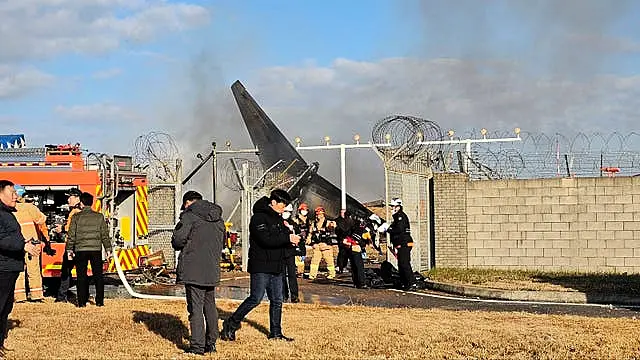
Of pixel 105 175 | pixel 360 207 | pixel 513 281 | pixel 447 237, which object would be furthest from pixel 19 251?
pixel 360 207

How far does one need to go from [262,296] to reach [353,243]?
8.48 m

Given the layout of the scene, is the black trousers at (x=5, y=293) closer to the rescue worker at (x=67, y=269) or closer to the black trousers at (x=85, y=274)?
the black trousers at (x=85, y=274)

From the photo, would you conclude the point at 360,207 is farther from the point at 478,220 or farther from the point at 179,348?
the point at 179,348

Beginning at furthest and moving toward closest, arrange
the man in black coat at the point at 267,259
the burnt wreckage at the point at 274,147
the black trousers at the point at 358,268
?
the burnt wreckage at the point at 274,147
the black trousers at the point at 358,268
the man in black coat at the point at 267,259

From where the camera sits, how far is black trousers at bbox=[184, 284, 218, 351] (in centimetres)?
Result: 982

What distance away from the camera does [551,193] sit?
70.3 feet

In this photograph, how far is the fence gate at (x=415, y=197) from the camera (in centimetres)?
2088

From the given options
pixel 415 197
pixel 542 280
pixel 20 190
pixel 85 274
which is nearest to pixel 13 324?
pixel 85 274

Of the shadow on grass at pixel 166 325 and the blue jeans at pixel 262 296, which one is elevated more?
the blue jeans at pixel 262 296

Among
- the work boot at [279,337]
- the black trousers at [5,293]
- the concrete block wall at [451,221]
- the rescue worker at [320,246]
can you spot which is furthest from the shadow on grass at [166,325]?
the concrete block wall at [451,221]

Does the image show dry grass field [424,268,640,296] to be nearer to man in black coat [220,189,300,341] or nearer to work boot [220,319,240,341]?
man in black coat [220,189,300,341]

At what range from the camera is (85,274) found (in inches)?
568

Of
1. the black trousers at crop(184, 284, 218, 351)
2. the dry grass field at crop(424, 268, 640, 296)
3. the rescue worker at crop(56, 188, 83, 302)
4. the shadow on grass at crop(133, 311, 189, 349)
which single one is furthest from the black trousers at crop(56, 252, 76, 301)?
the dry grass field at crop(424, 268, 640, 296)

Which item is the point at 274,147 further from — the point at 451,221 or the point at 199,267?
the point at 199,267
